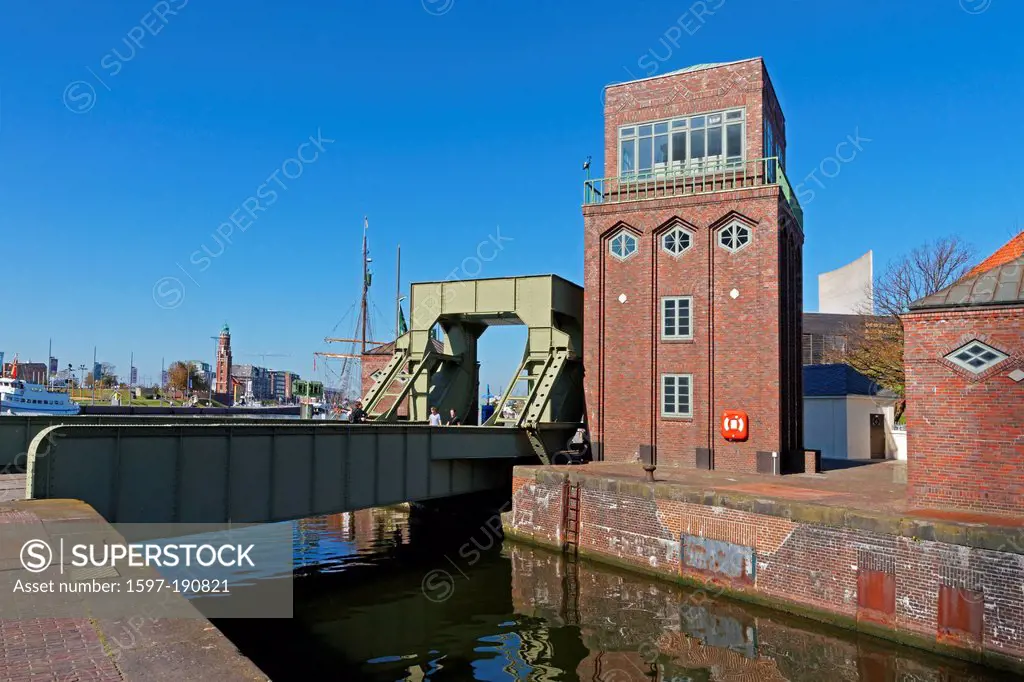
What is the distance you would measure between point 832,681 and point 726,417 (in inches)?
509

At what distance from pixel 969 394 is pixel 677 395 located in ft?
36.0

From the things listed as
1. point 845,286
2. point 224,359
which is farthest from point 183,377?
point 845,286

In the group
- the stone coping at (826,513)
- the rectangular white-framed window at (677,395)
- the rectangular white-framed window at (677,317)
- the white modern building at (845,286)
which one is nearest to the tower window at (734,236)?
the rectangular white-framed window at (677,317)

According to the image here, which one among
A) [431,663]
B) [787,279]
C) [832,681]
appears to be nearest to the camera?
[832,681]

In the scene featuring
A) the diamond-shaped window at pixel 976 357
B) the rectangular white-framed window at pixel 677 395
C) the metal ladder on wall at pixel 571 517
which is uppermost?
the diamond-shaped window at pixel 976 357

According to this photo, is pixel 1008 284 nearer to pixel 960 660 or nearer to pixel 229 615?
pixel 960 660

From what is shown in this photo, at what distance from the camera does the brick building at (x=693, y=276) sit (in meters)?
23.2

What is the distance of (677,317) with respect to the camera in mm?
24688

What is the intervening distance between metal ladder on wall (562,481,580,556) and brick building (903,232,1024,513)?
837cm

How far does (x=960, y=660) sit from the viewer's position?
37.9 ft

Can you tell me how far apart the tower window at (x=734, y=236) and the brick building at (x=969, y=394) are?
30.1ft

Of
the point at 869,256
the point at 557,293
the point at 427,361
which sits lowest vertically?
the point at 427,361

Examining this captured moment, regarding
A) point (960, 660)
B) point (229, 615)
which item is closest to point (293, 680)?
point (229, 615)

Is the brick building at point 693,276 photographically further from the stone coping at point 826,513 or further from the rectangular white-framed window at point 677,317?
the stone coping at point 826,513
